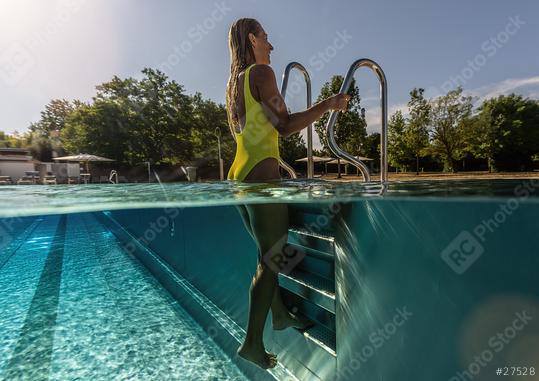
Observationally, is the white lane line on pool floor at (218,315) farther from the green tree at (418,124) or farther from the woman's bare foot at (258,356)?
the green tree at (418,124)

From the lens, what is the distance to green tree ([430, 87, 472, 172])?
36066 mm

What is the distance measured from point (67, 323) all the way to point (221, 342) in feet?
9.15

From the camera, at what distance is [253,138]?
→ 82.4 inches

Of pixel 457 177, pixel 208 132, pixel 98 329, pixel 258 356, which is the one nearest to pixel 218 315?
pixel 98 329

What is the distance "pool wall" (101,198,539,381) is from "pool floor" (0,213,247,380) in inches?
81.5

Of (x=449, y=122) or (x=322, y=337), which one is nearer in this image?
(x=322, y=337)

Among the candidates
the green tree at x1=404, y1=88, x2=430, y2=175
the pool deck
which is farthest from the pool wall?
the green tree at x1=404, y1=88, x2=430, y2=175

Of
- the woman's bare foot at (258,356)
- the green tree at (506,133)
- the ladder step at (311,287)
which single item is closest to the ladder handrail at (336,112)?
the ladder step at (311,287)

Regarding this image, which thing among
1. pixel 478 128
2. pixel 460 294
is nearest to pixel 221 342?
pixel 460 294

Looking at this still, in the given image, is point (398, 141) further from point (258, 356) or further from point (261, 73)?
point (258, 356)

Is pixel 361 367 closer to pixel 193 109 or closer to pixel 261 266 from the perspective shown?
pixel 261 266

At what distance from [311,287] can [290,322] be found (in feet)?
1.19

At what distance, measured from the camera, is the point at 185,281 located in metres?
6.03

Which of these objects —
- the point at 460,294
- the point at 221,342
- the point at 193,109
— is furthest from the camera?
the point at 193,109
